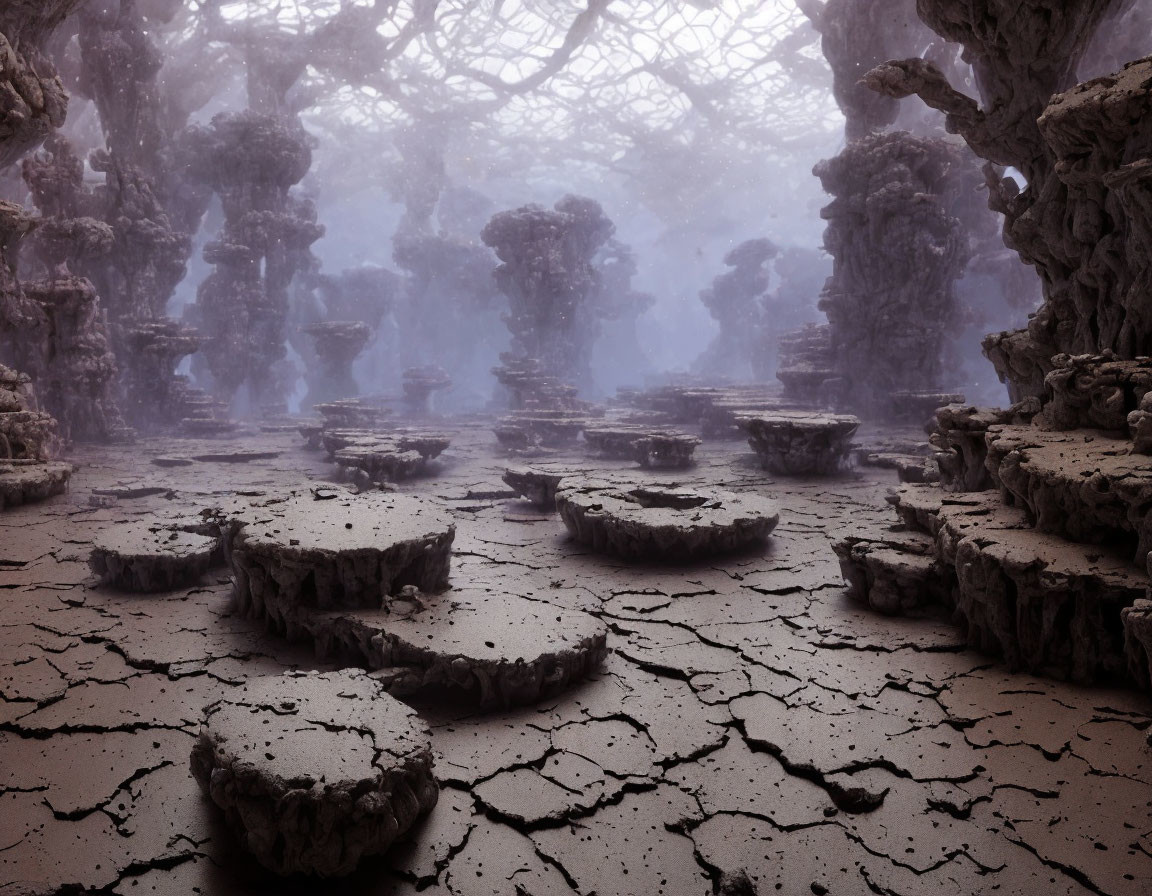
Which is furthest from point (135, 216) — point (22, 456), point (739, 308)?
point (739, 308)

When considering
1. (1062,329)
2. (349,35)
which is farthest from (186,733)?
(349,35)

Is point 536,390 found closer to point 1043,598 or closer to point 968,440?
point 968,440

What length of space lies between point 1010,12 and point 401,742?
25.9ft

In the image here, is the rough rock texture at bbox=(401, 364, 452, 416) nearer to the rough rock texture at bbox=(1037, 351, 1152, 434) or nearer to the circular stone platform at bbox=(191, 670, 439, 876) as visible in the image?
the rough rock texture at bbox=(1037, 351, 1152, 434)

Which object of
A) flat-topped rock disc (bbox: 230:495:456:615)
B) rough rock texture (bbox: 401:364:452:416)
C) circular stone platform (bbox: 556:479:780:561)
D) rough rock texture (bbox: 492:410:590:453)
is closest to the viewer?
flat-topped rock disc (bbox: 230:495:456:615)

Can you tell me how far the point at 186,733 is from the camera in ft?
11.2

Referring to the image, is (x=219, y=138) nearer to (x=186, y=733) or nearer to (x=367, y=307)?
(x=367, y=307)

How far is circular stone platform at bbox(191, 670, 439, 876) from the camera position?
246 cm

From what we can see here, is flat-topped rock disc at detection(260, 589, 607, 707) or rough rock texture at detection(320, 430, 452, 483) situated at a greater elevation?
rough rock texture at detection(320, 430, 452, 483)

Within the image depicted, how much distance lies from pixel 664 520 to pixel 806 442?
4904 millimetres

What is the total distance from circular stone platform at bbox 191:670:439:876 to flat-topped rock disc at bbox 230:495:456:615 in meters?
1.24

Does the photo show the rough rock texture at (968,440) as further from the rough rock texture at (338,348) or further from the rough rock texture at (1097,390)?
the rough rock texture at (338,348)

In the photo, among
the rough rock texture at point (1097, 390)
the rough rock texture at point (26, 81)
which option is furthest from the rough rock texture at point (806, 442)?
the rough rock texture at point (26, 81)

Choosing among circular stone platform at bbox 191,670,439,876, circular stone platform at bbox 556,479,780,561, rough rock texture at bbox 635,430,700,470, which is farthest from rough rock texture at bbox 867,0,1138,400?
circular stone platform at bbox 191,670,439,876
